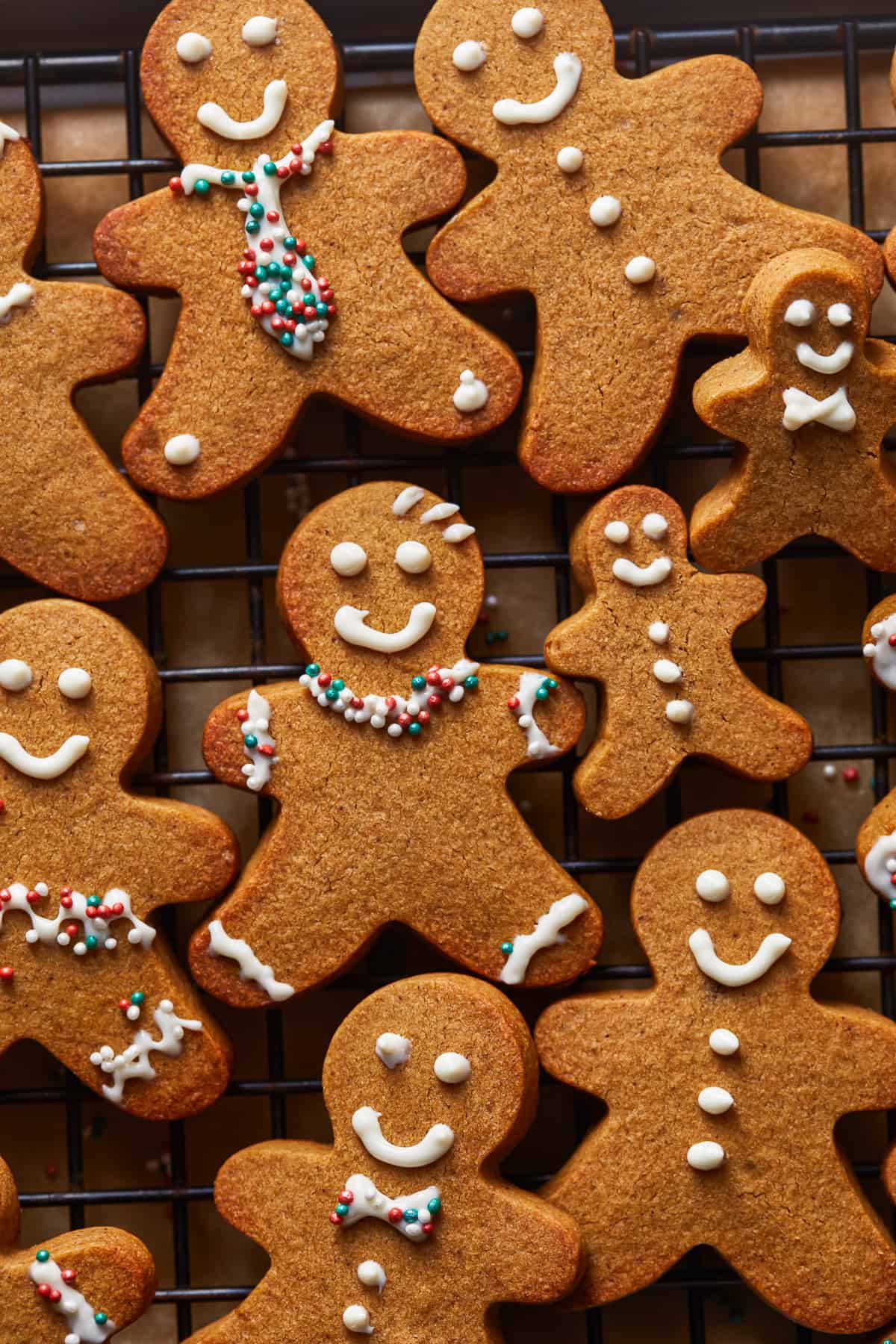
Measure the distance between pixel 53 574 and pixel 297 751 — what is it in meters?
0.30

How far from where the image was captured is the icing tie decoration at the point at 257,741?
1.41 metres

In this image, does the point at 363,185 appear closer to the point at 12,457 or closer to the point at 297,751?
the point at 12,457

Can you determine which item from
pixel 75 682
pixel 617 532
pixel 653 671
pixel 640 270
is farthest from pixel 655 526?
pixel 75 682

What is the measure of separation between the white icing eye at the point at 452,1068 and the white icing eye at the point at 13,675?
536 millimetres

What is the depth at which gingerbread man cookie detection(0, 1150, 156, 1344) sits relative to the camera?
1.34 meters

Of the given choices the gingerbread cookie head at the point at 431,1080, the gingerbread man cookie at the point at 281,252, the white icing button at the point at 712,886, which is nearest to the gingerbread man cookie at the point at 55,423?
the gingerbread man cookie at the point at 281,252

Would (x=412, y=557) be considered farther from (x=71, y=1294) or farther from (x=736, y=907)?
(x=71, y=1294)

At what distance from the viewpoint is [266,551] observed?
5.11 ft

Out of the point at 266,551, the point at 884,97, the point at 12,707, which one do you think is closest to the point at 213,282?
the point at 266,551

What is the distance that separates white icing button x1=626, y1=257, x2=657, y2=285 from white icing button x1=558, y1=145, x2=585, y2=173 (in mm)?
108

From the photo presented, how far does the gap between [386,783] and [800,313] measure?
59cm

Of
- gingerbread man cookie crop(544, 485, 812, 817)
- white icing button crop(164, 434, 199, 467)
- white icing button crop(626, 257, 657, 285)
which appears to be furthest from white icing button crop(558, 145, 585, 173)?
white icing button crop(164, 434, 199, 467)

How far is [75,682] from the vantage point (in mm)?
1386

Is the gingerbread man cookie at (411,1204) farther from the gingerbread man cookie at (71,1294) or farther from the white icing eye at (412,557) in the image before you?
the white icing eye at (412,557)
